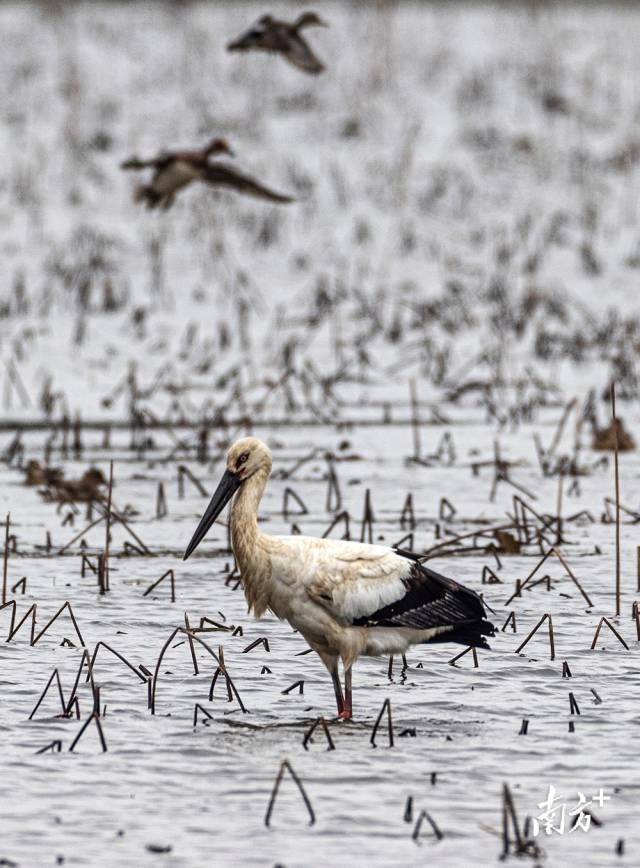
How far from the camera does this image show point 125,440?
39.4 feet

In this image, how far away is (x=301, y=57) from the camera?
33.0 feet

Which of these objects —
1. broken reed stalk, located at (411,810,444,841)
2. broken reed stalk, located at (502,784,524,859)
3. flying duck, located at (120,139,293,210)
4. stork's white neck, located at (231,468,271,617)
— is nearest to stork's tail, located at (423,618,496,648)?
stork's white neck, located at (231,468,271,617)

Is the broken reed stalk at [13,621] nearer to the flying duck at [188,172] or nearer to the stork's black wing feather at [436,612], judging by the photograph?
the stork's black wing feather at [436,612]

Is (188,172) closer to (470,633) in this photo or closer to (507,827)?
(470,633)

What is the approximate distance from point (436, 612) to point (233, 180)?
474 cm

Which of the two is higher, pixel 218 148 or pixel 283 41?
pixel 283 41

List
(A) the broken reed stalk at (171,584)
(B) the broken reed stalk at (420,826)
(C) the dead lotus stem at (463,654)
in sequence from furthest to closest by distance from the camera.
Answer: (A) the broken reed stalk at (171,584), (C) the dead lotus stem at (463,654), (B) the broken reed stalk at (420,826)

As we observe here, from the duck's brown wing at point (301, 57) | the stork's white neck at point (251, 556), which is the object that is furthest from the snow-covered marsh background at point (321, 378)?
the duck's brown wing at point (301, 57)

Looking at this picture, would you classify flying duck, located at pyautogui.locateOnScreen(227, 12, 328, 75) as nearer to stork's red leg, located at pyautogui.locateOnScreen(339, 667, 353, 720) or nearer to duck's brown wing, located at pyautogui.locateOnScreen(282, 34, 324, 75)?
duck's brown wing, located at pyautogui.locateOnScreen(282, 34, 324, 75)

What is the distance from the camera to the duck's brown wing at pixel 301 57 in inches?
390

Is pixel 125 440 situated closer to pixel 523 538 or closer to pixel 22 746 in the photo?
pixel 523 538

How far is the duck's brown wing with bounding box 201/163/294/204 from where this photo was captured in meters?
10.3

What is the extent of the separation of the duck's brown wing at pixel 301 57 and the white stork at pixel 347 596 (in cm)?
407

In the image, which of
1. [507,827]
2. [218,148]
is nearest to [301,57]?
[218,148]
